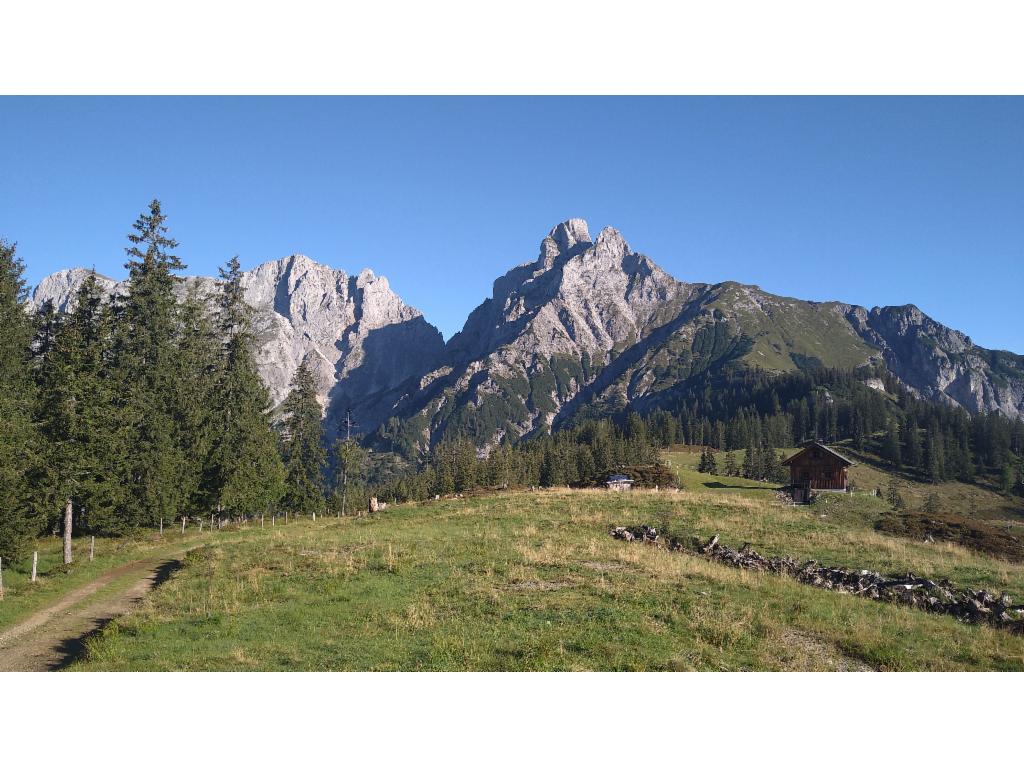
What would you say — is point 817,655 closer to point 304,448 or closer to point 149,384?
point 149,384

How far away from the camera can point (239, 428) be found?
54.5 m

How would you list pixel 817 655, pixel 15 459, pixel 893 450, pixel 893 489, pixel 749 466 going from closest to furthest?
1. pixel 817 655
2. pixel 15 459
3. pixel 893 489
4. pixel 749 466
5. pixel 893 450

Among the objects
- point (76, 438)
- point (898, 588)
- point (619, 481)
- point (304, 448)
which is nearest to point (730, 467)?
point (619, 481)

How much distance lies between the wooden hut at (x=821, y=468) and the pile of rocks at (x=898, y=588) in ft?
185

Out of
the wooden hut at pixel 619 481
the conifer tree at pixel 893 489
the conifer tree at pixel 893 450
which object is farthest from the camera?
the conifer tree at pixel 893 450

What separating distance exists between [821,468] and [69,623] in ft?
275

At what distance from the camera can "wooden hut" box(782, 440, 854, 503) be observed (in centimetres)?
7856

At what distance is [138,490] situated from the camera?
4541 centimetres

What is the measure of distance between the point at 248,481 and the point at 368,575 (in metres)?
36.0

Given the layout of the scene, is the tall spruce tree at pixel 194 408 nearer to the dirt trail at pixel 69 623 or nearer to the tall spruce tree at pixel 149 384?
the tall spruce tree at pixel 149 384

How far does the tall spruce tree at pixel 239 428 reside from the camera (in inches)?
2077

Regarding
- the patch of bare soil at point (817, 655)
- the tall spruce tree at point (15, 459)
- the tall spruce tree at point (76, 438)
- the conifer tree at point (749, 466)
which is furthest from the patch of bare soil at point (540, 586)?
the conifer tree at point (749, 466)

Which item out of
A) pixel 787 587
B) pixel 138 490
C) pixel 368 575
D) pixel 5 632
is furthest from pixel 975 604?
pixel 138 490

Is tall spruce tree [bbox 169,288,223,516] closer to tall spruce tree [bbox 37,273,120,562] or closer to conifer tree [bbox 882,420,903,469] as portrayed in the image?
tall spruce tree [bbox 37,273,120,562]
